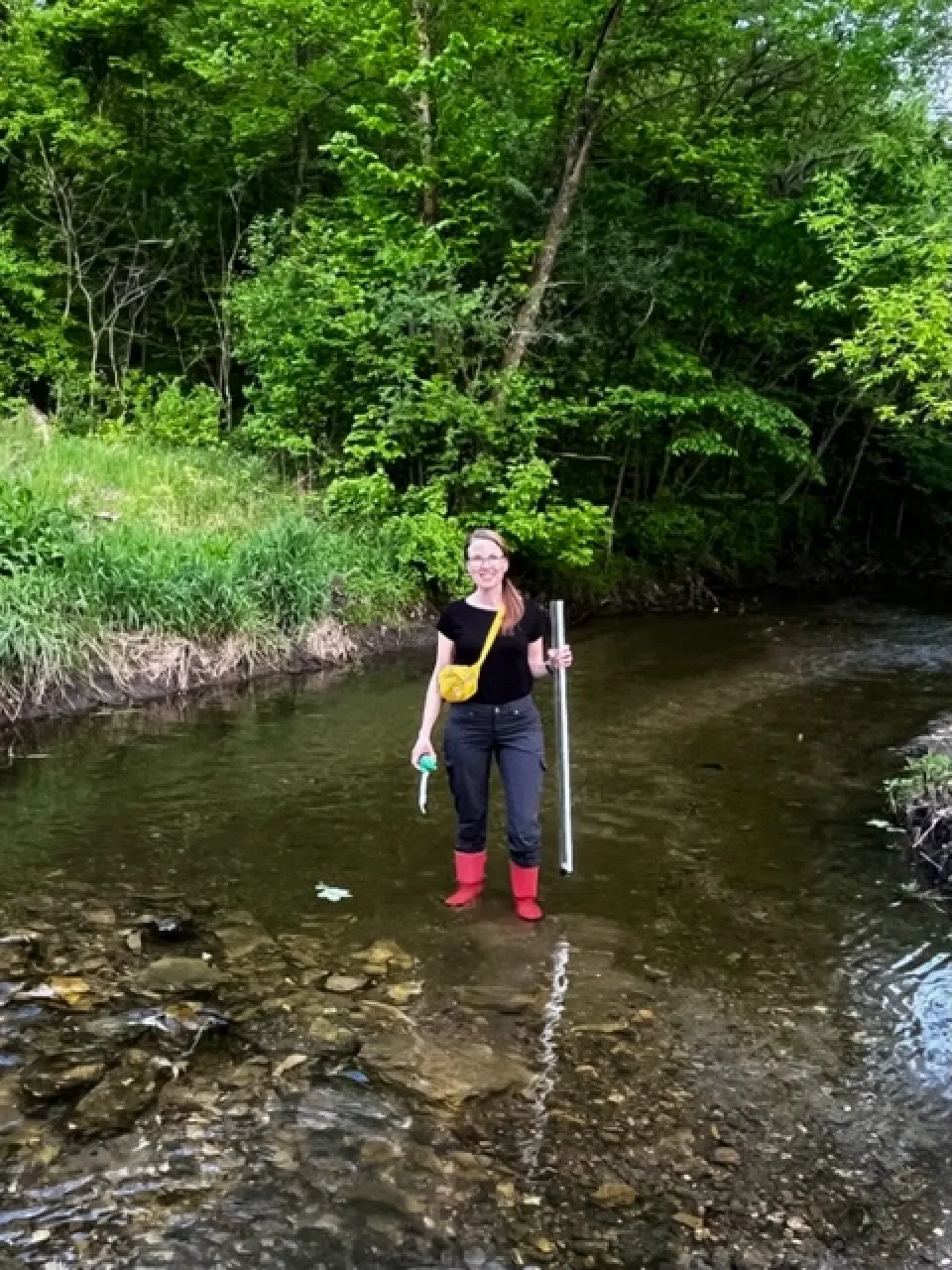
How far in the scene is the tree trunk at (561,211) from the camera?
1552 cm

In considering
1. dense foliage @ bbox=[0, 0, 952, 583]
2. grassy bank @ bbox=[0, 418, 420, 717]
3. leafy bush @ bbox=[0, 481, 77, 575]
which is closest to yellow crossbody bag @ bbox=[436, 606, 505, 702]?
grassy bank @ bbox=[0, 418, 420, 717]

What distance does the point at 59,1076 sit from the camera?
450cm

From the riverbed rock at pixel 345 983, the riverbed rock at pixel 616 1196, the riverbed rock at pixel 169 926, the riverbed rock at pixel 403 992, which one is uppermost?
the riverbed rock at pixel 616 1196

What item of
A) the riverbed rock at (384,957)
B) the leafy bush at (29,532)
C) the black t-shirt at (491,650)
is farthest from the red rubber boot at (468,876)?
the leafy bush at (29,532)

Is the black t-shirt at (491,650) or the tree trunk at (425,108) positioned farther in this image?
the tree trunk at (425,108)

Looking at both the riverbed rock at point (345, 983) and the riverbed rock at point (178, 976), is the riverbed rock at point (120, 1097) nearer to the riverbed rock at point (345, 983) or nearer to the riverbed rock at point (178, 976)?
the riverbed rock at point (178, 976)

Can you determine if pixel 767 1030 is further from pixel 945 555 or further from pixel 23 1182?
pixel 945 555

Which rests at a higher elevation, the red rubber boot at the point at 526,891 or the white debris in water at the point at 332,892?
the red rubber boot at the point at 526,891

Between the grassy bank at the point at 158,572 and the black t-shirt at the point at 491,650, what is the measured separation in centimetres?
556

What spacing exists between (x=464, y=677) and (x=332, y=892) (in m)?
1.68

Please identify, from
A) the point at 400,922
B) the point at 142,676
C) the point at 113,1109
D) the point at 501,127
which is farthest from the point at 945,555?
the point at 113,1109

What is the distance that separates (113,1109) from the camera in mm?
4301

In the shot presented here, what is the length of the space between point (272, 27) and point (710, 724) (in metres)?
12.3

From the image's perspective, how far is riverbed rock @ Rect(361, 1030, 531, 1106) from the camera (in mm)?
4520
